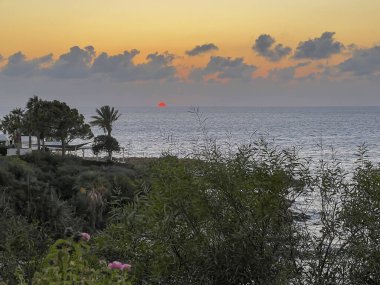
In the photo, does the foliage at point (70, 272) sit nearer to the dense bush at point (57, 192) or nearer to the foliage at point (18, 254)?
the foliage at point (18, 254)

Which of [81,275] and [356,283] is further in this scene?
[356,283]

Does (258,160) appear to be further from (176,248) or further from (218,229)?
(176,248)

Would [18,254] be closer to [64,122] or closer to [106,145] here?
[64,122]

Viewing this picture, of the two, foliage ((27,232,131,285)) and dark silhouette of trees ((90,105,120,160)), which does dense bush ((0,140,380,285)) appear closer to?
foliage ((27,232,131,285))

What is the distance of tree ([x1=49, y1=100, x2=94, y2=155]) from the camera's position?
75000 mm

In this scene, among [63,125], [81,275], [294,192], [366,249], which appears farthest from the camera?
[63,125]

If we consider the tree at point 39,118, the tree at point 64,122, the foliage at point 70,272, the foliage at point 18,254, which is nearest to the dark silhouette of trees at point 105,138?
the tree at point 64,122

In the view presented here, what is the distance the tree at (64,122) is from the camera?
75.0 metres

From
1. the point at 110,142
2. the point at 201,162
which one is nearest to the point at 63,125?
the point at 110,142

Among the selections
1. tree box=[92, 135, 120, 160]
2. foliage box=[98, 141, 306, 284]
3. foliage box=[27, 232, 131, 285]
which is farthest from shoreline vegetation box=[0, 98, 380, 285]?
tree box=[92, 135, 120, 160]

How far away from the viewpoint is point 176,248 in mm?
7828

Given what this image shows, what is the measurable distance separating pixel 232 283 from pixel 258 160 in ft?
5.50

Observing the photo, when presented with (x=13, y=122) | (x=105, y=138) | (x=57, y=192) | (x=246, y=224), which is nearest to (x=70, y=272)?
(x=246, y=224)

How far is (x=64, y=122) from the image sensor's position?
2985 inches
